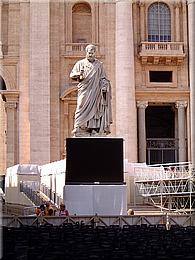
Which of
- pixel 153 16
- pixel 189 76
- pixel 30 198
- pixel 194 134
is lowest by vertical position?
pixel 30 198

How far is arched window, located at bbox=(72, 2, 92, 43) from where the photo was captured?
4241 cm

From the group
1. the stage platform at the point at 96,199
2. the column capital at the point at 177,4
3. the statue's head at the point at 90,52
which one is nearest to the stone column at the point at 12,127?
the column capital at the point at 177,4

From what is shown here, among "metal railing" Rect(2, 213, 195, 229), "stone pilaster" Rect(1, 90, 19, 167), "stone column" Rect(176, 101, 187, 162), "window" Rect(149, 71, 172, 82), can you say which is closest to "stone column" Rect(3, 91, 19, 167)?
"stone pilaster" Rect(1, 90, 19, 167)

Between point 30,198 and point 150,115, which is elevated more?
point 150,115

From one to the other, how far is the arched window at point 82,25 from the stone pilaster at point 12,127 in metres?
5.08

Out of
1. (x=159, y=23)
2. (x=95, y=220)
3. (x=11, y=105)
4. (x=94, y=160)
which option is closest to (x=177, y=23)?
(x=159, y=23)

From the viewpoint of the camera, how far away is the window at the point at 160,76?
140ft

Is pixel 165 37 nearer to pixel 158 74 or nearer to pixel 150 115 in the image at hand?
pixel 158 74

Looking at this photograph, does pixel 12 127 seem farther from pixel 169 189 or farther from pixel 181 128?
pixel 169 189

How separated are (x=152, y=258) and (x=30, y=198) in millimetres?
22621

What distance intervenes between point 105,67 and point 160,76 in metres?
3.62

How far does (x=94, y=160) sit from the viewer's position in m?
18.3

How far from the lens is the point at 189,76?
4231 centimetres

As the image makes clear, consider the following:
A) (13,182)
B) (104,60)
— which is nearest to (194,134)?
(104,60)
